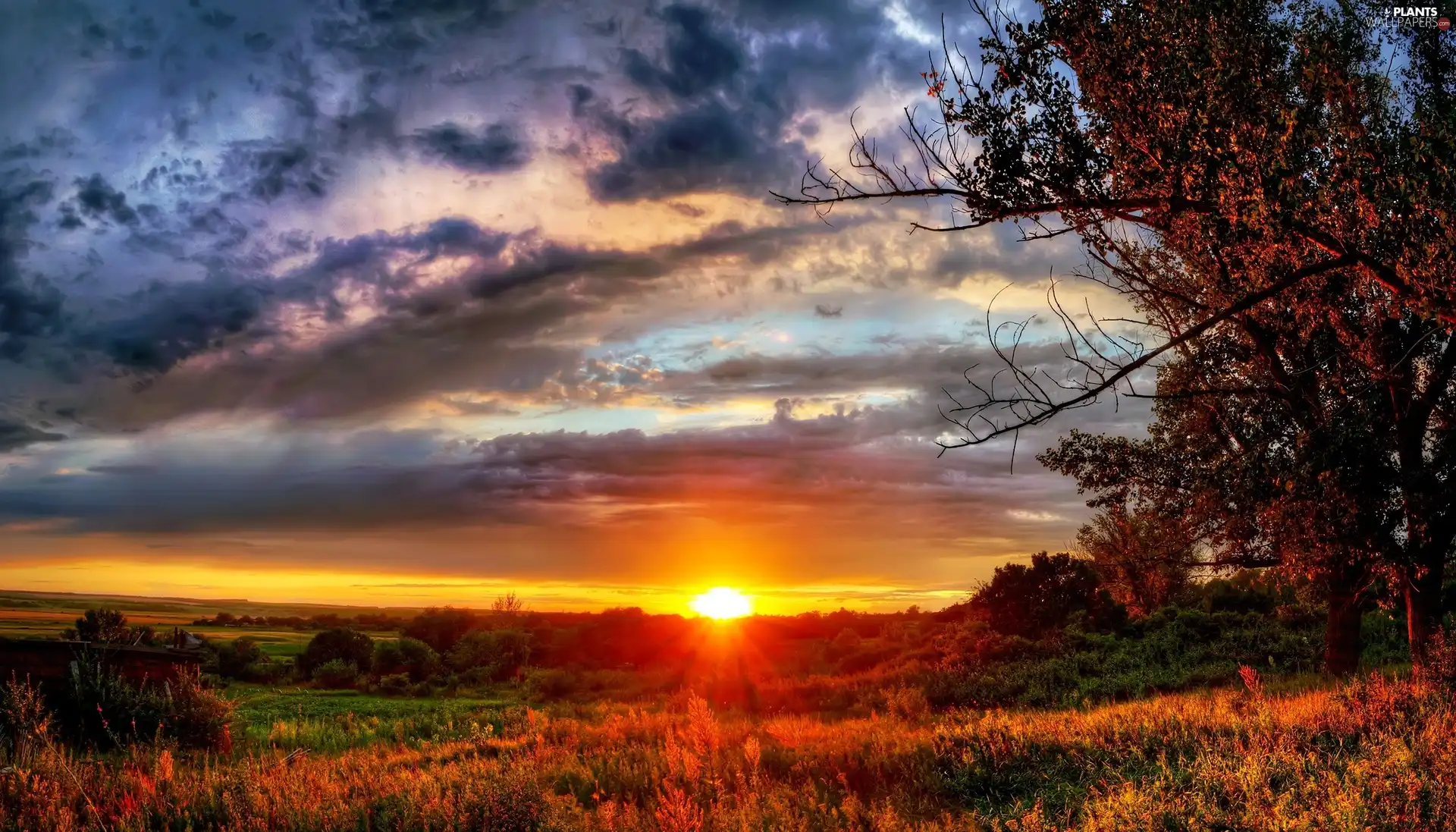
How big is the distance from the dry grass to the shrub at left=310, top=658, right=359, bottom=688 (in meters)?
23.6

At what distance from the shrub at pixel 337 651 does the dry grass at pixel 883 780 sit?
2620 centimetres

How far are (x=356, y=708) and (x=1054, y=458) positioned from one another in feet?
74.1

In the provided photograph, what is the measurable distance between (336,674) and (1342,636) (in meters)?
36.3

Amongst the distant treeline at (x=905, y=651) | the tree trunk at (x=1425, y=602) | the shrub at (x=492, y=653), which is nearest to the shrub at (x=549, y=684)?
the distant treeline at (x=905, y=651)

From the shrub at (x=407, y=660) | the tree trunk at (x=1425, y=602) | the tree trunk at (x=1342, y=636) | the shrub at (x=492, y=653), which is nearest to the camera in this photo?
the tree trunk at (x=1425, y=602)

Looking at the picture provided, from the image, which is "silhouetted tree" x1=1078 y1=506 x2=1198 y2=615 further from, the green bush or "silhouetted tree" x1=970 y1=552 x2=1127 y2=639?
"silhouetted tree" x1=970 y1=552 x2=1127 y2=639

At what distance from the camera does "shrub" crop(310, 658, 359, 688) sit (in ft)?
121

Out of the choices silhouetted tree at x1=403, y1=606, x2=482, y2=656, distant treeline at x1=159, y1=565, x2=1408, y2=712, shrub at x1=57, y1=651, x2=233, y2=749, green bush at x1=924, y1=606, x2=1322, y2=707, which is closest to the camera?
shrub at x1=57, y1=651, x2=233, y2=749

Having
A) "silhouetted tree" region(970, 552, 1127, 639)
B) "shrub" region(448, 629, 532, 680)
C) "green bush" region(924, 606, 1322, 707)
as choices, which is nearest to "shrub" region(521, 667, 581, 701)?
"shrub" region(448, 629, 532, 680)

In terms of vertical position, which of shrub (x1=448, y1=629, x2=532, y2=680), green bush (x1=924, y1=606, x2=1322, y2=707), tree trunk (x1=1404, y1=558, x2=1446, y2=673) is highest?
tree trunk (x1=1404, y1=558, x2=1446, y2=673)

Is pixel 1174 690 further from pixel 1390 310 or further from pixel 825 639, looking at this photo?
pixel 825 639

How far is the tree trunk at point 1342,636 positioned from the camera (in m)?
20.1

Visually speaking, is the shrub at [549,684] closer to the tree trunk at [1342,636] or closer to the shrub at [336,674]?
the shrub at [336,674]

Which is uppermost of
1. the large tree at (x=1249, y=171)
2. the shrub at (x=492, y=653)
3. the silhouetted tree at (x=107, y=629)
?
the large tree at (x=1249, y=171)
